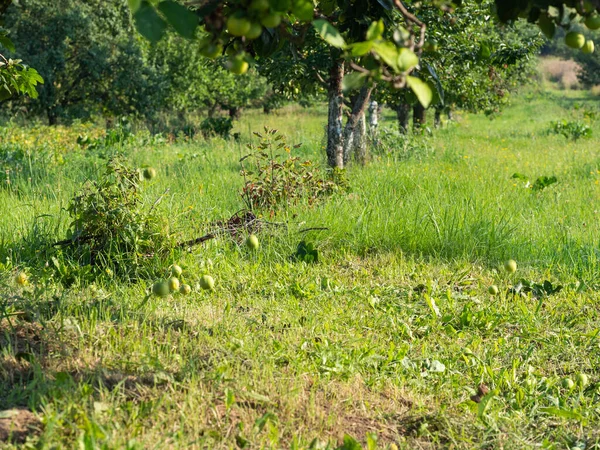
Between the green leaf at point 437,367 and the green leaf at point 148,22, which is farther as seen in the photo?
the green leaf at point 437,367

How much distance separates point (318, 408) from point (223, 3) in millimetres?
1568

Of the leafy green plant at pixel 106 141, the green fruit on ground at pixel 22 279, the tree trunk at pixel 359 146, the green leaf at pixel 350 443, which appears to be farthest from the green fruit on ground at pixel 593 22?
the leafy green plant at pixel 106 141

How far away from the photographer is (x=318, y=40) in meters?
8.38

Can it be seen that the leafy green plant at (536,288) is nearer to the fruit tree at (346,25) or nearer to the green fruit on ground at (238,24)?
the fruit tree at (346,25)

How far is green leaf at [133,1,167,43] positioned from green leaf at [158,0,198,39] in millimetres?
35

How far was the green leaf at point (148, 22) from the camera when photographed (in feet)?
5.26

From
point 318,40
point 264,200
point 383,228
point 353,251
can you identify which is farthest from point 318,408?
point 318,40

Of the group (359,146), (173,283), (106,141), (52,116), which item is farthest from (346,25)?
(52,116)

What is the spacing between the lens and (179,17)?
63.4 inches

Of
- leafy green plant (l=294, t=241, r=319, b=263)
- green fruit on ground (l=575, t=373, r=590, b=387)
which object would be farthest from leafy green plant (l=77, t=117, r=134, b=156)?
green fruit on ground (l=575, t=373, r=590, b=387)

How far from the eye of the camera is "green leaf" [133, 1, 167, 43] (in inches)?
63.2

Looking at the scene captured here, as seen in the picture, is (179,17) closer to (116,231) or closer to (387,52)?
(387,52)

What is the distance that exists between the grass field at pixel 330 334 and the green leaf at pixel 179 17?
1.33m

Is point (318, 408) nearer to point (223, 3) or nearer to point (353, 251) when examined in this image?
point (223, 3)
